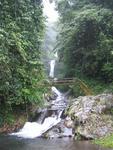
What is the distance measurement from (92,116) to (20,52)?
208 inches

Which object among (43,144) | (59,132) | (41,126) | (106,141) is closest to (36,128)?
(41,126)

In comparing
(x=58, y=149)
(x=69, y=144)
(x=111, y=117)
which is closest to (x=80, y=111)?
(x=111, y=117)

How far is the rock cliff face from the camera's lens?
17.8m

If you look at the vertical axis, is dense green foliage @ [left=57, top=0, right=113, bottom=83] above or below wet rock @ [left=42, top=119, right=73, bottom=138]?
above

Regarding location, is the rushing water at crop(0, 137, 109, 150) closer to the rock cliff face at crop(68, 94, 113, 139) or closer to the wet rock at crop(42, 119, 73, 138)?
the wet rock at crop(42, 119, 73, 138)

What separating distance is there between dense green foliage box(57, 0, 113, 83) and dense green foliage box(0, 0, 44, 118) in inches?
183

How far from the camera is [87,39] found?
95.1ft

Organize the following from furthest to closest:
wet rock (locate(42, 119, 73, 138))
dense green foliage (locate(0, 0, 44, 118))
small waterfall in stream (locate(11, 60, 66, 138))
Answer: small waterfall in stream (locate(11, 60, 66, 138))
dense green foliage (locate(0, 0, 44, 118))
wet rock (locate(42, 119, 73, 138))

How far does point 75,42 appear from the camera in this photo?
29203 mm

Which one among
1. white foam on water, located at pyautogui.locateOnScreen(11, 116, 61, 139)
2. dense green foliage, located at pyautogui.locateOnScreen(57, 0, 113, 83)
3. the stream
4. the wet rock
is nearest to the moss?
the stream

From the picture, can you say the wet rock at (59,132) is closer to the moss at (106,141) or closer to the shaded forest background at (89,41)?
the moss at (106,141)

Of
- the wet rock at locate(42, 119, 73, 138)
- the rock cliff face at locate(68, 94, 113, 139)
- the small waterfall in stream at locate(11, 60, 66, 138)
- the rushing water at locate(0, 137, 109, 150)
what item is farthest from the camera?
the small waterfall in stream at locate(11, 60, 66, 138)

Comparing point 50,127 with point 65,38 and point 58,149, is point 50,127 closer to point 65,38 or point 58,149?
point 58,149

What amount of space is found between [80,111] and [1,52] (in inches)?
205
